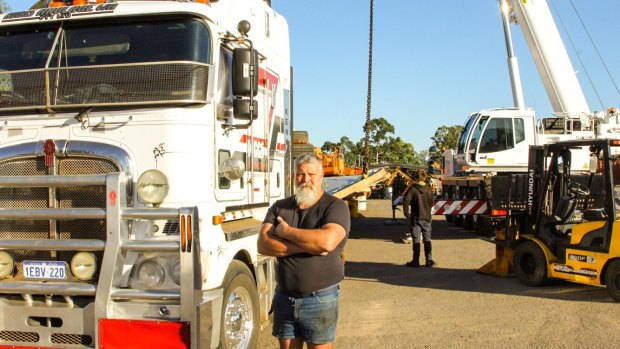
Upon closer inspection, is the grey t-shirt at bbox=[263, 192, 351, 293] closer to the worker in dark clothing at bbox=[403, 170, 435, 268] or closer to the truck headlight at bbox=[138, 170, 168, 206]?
the truck headlight at bbox=[138, 170, 168, 206]

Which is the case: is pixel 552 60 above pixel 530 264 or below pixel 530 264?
above

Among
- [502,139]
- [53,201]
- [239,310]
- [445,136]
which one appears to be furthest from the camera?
[445,136]

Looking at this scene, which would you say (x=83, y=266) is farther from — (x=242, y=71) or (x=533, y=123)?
(x=533, y=123)

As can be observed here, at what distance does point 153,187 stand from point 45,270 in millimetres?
1031

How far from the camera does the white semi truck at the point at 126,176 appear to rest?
4.11m

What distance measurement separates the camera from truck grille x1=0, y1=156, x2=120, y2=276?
4.51 meters

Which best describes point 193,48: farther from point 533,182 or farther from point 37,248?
point 533,182

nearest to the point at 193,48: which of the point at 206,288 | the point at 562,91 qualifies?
the point at 206,288

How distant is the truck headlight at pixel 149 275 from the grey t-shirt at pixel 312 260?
98 centimetres

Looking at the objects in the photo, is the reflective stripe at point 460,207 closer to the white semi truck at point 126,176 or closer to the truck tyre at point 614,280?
the truck tyre at point 614,280

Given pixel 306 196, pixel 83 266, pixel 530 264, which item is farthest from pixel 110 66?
pixel 530 264

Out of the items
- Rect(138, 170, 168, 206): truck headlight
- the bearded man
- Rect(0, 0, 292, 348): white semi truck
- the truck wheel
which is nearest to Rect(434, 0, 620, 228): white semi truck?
the truck wheel

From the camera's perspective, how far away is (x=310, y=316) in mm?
3760

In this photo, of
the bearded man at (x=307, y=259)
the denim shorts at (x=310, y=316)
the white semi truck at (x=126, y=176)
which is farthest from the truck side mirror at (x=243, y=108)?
the denim shorts at (x=310, y=316)
